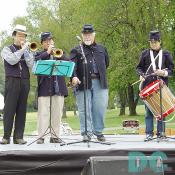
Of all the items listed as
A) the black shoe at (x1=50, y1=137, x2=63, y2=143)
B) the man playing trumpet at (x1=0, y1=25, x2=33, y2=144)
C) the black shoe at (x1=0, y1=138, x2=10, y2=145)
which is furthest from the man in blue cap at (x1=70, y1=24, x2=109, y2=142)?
the black shoe at (x1=0, y1=138, x2=10, y2=145)

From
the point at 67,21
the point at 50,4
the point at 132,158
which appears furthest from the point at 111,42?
→ the point at 132,158

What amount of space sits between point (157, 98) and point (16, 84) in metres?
2.33

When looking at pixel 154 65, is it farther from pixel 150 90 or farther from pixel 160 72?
pixel 150 90

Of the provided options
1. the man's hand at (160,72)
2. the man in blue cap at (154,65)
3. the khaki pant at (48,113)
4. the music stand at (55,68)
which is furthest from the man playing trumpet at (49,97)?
the man's hand at (160,72)

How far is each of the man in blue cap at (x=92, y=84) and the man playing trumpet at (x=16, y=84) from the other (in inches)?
31.3

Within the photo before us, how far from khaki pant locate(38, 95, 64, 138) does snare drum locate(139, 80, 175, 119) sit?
1400 mm

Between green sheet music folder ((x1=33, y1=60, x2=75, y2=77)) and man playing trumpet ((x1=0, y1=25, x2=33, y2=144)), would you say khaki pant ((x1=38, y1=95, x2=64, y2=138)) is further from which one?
green sheet music folder ((x1=33, y1=60, x2=75, y2=77))

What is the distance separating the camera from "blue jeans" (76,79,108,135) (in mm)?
7863

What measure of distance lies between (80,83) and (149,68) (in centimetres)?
121

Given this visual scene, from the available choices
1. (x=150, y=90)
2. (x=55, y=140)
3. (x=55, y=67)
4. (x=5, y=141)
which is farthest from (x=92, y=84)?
(x=5, y=141)

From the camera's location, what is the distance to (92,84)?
7852mm

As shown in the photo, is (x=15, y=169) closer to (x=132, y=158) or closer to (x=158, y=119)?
(x=132, y=158)

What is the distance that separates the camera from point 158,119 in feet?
26.5

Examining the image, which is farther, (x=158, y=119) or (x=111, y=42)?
(x=111, y=42)
